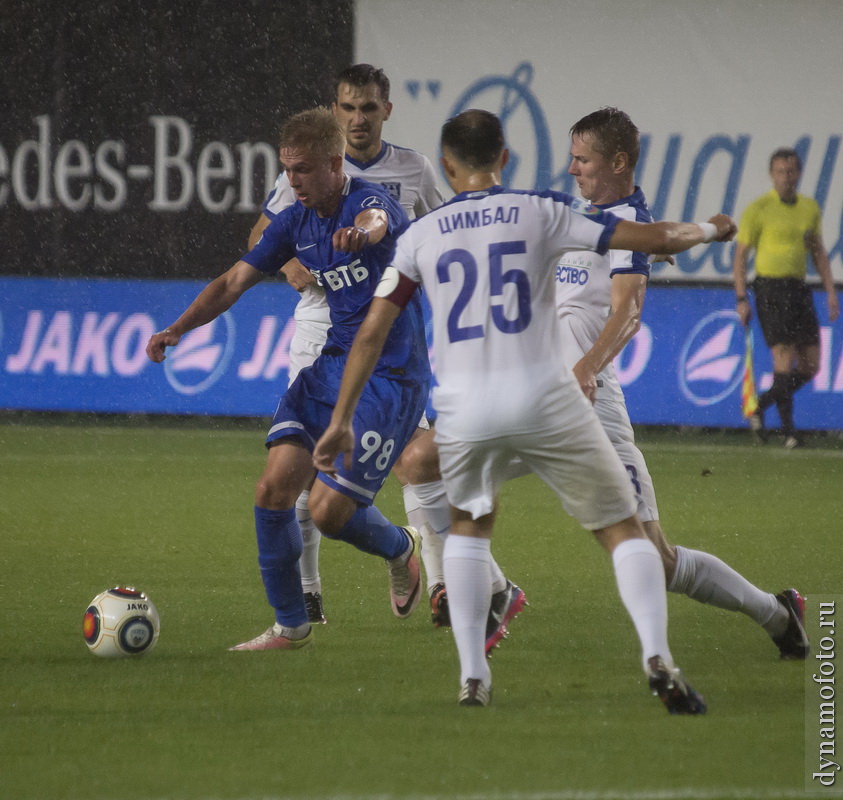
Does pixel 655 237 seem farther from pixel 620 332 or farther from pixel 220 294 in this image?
pixel 220 294

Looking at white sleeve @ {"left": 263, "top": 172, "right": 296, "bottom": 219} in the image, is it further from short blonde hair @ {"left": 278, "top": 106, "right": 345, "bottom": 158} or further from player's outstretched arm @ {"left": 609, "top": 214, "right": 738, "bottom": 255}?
player's outstretched arm @ {"left": 609, "top": 214, "right": 738, "bottom": 255}

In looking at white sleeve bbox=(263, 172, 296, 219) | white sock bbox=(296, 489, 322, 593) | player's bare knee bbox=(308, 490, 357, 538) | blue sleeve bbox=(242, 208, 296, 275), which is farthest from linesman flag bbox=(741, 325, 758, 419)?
player's bare knee bbox=(308, 490, 357, 538)

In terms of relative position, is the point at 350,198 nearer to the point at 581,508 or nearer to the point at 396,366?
the point at 396,366

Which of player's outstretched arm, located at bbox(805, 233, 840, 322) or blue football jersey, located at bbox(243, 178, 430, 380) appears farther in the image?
player's outstretched arm, located at bbox(805, 233, 840, 322)

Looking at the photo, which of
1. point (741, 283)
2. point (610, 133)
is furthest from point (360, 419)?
point (741, 283)

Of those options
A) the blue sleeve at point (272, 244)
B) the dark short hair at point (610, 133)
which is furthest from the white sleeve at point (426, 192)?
the dark short hair at point (610, 133)

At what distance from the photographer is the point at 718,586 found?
4812 mm

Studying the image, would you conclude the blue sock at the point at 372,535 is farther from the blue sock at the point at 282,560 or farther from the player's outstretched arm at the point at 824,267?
the player's outstretched arm at the point at 824,267

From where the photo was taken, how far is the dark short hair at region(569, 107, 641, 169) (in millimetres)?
5094

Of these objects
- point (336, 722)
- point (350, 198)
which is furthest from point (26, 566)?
point (336, 722)

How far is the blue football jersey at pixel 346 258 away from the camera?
5.34 metres

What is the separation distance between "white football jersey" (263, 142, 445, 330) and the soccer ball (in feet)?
5.43

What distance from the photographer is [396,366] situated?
541cm

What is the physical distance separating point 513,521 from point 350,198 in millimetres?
3386
